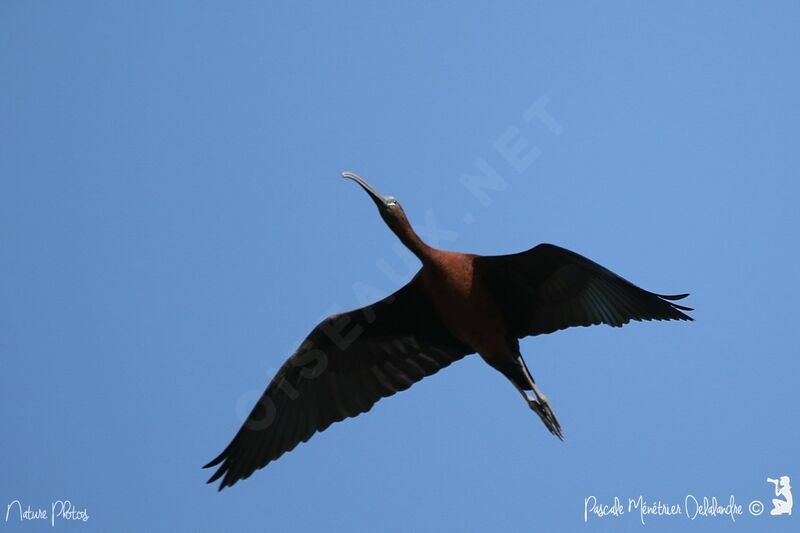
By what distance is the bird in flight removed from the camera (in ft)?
41.2

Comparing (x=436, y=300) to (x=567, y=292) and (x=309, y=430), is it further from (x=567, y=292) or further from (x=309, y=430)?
(x=309, y=430)

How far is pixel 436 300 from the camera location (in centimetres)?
1282

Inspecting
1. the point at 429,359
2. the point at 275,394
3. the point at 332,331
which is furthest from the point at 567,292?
the point at 275,394

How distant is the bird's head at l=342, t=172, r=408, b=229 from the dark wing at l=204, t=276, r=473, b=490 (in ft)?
4.30

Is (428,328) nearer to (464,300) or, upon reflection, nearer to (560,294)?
(464,300)

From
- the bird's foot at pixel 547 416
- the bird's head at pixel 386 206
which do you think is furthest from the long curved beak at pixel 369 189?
the bird's foot at pixel 547 416

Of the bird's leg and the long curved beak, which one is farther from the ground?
the long curved beak

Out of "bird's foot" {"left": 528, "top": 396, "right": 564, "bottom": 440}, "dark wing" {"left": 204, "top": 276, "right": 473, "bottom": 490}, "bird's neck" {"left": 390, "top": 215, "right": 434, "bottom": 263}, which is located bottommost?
"bird's foot" {"left": 528, "top": 396, "right": 564, "bottom": 440}

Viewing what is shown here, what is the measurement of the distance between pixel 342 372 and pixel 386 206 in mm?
2708

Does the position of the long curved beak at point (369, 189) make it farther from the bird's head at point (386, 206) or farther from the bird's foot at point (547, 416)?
the bird's foot at point (547, 416)

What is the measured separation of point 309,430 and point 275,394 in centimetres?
65

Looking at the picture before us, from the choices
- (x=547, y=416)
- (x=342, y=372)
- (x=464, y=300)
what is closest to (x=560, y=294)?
(x=464, y=300)

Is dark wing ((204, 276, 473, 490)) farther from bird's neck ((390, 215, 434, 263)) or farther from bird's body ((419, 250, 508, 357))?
bird's neck ((390, 215, 434, 263))

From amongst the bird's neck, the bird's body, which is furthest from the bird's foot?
the bird's neck
